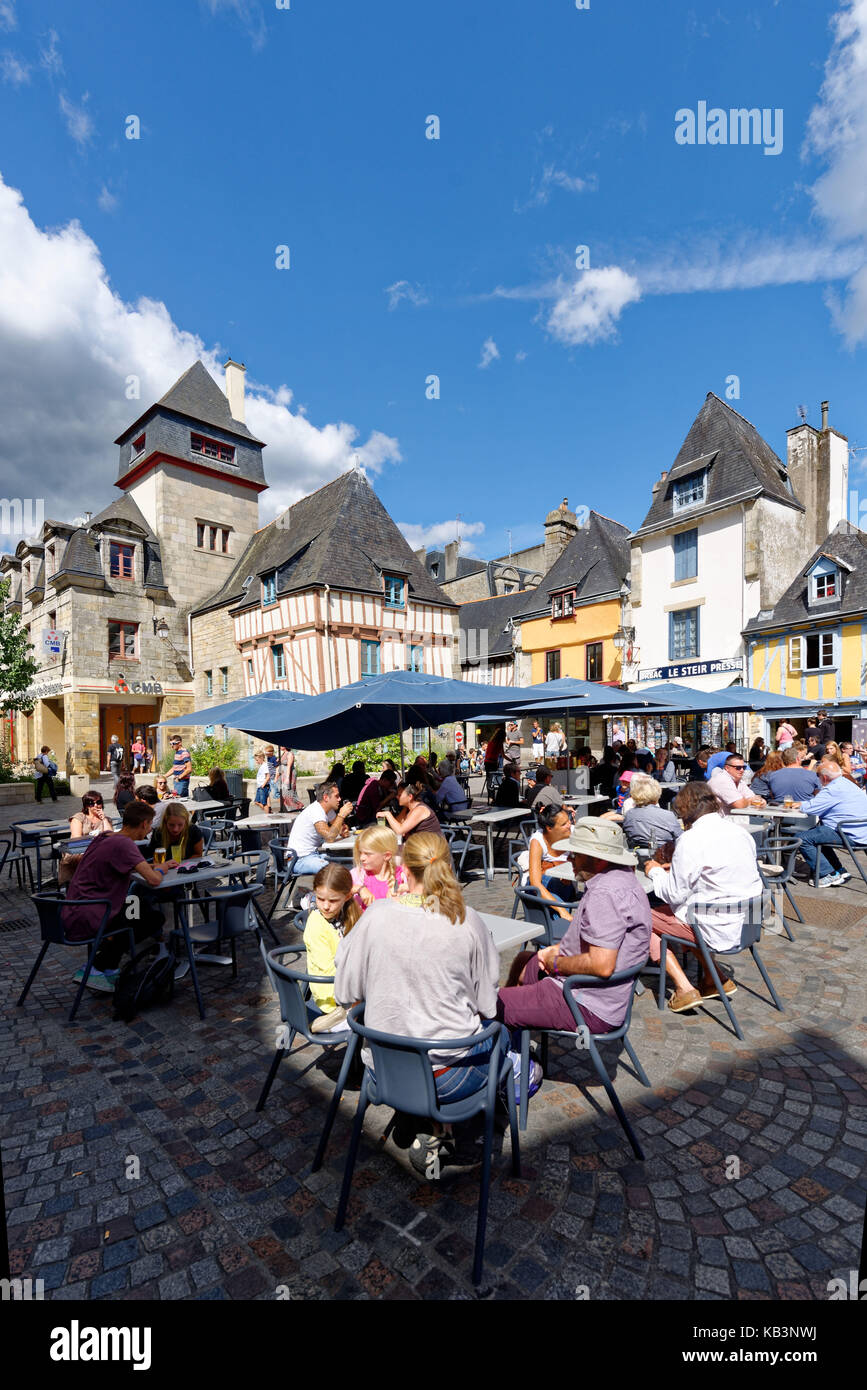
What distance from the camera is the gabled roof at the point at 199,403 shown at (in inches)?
998

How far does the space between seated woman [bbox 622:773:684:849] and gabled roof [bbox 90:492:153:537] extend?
2347cm

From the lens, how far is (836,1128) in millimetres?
2807

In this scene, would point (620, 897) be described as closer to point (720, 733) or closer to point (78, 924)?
point (78, 924)

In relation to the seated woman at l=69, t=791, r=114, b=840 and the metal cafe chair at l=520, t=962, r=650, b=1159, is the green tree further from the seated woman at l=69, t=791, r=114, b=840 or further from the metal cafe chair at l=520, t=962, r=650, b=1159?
the metal cafe chair at l=520, t=962, r=650, b=1159

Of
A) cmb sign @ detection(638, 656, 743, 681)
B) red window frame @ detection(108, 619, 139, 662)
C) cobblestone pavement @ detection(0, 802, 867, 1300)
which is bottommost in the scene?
cobblestone pavement @ detection(0, 802, 867, 1300)

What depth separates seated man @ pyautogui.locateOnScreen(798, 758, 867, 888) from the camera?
21.3 ft

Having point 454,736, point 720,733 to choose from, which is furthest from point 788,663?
point 454,736

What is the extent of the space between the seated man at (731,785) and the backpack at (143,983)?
19.4 feet

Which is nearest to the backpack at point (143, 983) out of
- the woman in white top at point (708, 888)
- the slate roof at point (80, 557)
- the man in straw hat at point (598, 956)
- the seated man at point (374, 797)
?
the man in straw hat at point (598, 956)

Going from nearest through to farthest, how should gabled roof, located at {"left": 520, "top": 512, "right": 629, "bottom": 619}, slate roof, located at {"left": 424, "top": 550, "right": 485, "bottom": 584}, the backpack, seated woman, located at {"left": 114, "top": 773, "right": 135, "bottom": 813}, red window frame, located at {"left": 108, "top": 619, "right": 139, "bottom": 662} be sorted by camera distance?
1. the backpack
2. seated woman, located at {"left": 114, "top": 773, "right": 135, "bottom": 813}
3. red window frame, located at {"left": 108, "top": 619, "right": 139, "bottom": 662}
4. gabled roof, located at {"left": 520, "top": 512, "right": 629, "bottom": 619}
5. slate roof, located at {"left": 424, "top": 550, "right": 485, "bottom": 584}

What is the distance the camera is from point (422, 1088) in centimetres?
223

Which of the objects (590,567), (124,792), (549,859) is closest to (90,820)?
(124,792)

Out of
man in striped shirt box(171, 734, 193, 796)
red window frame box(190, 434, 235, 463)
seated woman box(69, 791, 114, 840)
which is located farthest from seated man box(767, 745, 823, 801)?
red window frame box(190, 434, 235, 463)

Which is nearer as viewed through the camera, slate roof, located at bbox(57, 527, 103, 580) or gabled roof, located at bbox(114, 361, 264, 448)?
slate roof, located at bbox(57, 527, 103, 580)
